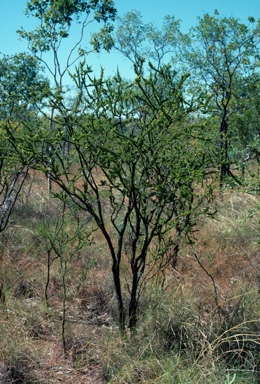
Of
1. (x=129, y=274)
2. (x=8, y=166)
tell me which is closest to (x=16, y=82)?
(x=8, y=166)

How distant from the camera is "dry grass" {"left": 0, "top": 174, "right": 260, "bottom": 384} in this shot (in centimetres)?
347

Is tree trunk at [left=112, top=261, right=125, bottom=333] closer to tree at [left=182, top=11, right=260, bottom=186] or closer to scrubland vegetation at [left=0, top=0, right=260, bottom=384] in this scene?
scrubland vegetation at [left=0, top=0, right=260, bottom=384]

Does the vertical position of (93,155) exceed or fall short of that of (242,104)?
it falls short

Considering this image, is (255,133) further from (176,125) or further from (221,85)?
(176,125)

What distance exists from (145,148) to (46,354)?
6.06ft

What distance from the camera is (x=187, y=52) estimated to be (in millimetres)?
13047

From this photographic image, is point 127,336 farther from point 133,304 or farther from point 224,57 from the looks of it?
point 224,57

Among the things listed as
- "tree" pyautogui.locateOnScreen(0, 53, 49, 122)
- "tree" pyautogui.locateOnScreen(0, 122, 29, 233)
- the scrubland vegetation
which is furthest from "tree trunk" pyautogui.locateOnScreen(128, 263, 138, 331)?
"tree" pyautogui.locateOnScreen(0, 53, 49, 122)

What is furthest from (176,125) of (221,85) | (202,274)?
(221,85)

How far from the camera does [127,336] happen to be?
3.87 meters

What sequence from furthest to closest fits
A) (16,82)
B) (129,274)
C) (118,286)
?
(16,82) → (129,274) → (118,286)

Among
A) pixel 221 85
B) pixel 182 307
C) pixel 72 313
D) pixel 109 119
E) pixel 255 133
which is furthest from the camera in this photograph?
pixel 255 133

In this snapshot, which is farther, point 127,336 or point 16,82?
point 16,82

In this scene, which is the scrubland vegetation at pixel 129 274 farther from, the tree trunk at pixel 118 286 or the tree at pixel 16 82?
the tree at pixel 16 82
